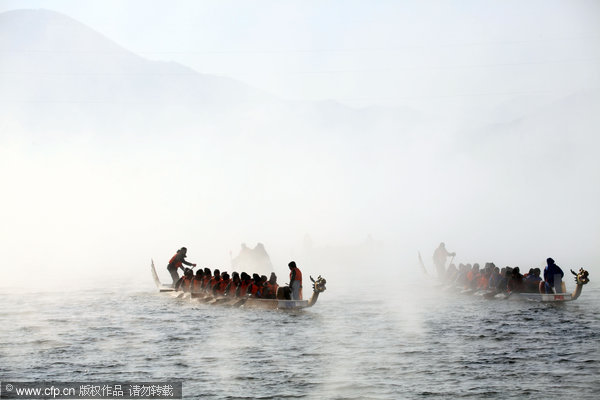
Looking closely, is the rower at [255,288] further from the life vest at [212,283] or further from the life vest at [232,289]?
the life vest at [212,283]

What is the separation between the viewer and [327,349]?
31859mm

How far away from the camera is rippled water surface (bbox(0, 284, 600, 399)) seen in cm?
2534

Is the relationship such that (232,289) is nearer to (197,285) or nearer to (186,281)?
(197,285)

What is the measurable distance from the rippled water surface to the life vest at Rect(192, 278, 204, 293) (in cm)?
292

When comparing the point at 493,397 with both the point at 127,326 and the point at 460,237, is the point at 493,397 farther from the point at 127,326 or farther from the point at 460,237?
the point at 460,237

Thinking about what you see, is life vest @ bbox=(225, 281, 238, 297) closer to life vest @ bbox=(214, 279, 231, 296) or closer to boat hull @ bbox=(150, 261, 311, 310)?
boat hull @ bbox=(150, 261, 311, 310)

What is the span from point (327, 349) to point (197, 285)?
21.5 meters

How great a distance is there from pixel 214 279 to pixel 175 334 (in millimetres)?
13462

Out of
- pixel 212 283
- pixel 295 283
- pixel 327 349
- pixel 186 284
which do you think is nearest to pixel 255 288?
pixel 295 283

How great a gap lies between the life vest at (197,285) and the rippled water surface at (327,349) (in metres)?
2.92

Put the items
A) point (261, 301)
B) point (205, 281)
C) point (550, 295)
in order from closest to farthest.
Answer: point (550, 295)
point (261, 301)
point (205, 281)

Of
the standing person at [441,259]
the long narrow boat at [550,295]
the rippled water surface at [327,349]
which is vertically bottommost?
the rippled water surface at [327,349]

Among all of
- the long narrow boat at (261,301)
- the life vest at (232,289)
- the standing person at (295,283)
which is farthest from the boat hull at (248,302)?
the standing person at (295,283)

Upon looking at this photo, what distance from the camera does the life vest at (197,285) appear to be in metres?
51.7
